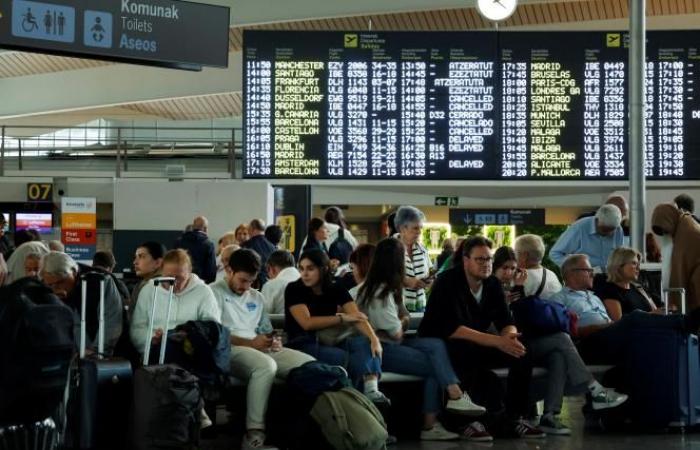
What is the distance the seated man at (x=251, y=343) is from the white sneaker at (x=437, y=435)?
0.97 m

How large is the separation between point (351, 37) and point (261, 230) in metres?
2.66

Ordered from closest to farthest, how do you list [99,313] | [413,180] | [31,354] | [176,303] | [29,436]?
[31,354] → [29,436] → [99,313] → [176,303] → [413,180]

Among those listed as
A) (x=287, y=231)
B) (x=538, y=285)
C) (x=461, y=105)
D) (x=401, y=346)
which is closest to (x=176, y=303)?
(x=401, y=346)

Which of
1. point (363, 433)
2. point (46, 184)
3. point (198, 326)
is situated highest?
point (46, 184)

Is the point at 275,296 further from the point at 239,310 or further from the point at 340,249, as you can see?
the point at 340,249

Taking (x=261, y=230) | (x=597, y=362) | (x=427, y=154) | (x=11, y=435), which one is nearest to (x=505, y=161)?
(x=427, y=154)

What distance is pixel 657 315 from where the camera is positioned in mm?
8430

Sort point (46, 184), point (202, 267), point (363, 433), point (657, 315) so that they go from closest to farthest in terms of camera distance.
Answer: point (363, 433)
point (657, 315)
point (202, 267)
point (46, 184)

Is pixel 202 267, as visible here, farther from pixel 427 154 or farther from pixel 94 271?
pixel 94 271

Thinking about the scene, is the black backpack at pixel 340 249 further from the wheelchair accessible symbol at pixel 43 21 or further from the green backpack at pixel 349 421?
the green backpack at pixel 349 421

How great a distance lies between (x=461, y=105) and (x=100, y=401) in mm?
7554

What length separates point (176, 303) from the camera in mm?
7562

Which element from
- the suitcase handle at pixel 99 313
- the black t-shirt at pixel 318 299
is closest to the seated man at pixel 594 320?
the black t-shirt at pixel 318 299

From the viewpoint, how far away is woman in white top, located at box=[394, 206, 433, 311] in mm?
9202
